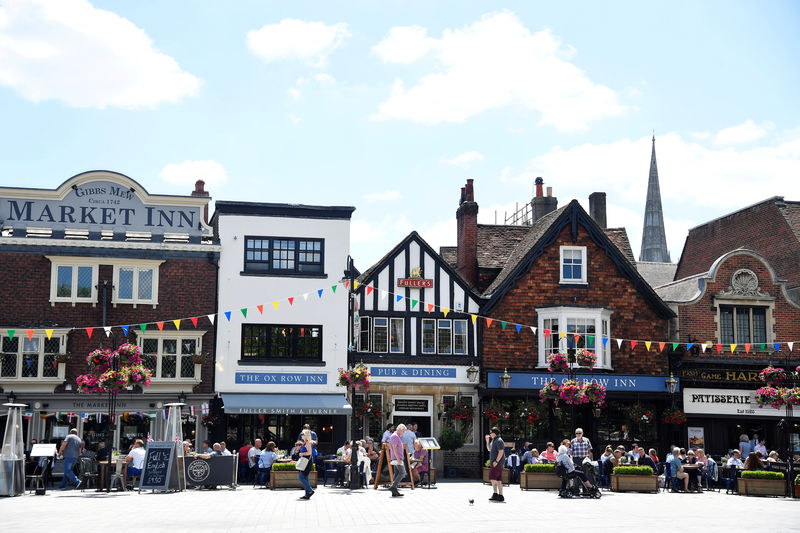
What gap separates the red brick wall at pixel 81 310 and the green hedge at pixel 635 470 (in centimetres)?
1420

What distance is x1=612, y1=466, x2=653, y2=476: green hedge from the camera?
2372cm

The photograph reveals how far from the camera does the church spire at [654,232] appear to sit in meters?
92.6

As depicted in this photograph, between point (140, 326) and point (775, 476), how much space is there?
1970 centimetres

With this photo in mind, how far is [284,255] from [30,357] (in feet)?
29.6

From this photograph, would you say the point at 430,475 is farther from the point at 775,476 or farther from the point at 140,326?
the point at 140,326

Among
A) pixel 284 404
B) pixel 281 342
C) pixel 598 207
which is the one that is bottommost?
pixel 284 404

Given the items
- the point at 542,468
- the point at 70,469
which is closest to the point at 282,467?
the point at 70,469

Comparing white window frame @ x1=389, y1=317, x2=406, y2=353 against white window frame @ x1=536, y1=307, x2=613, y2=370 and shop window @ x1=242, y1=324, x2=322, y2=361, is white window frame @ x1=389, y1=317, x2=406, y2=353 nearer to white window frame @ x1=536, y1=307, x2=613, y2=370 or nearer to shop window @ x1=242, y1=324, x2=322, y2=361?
shop window @ x1=242, y1=324, x2=322, y2=361

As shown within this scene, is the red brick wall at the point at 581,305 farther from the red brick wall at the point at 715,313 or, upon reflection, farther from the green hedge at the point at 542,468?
the green hedge at the point at 542,468

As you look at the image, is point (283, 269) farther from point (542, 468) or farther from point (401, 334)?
point (542, 468)

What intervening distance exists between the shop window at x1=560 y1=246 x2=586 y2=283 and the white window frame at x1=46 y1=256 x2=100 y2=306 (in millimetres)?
16596

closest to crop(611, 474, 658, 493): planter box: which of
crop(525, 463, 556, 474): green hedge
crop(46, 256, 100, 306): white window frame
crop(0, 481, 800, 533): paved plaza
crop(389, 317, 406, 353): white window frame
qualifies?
crop(0, 481, 800, 533): paved plaza

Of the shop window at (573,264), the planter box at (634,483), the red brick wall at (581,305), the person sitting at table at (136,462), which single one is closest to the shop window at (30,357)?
the person sitting at table at (136,462)

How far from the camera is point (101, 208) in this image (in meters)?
31.6
